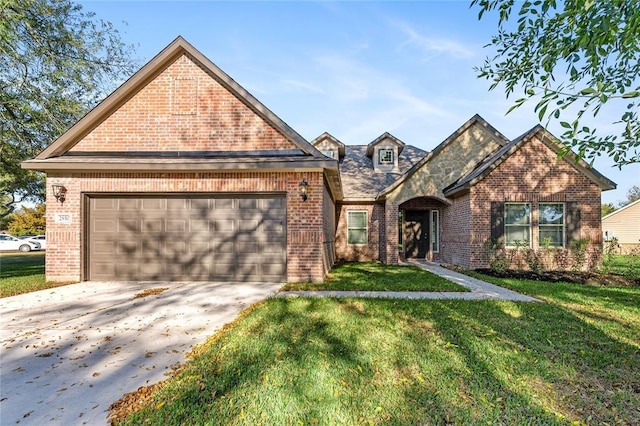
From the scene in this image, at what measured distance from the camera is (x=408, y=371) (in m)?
3.27

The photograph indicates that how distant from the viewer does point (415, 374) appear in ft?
10.5

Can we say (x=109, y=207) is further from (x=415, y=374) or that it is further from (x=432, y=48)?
(x=432, y=48)

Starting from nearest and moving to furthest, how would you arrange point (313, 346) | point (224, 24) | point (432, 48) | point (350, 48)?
point (313, 346), point (224, 24), point (432, 48), point (350, 48)

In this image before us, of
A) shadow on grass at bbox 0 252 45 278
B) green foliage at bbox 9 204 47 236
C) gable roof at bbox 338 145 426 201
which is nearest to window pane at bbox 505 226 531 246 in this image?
gable roof at bbox 338 145 426 201

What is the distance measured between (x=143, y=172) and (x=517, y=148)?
12.4 meters

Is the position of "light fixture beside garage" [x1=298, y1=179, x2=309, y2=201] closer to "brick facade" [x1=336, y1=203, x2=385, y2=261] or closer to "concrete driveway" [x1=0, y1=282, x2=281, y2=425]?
"concrete driveway" [x1=0, y1=282, x2=281, y2=425]

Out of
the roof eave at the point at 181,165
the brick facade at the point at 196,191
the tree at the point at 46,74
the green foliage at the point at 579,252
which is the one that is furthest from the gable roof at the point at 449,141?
the tree at the point at 46,74

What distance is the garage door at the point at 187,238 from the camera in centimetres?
855

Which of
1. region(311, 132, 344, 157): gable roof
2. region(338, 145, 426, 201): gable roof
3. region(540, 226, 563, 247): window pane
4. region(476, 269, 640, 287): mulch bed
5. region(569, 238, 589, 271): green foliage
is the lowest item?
region(476, 269, 640, 287): mulch bed

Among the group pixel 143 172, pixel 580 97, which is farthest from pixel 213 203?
pixel 580 97

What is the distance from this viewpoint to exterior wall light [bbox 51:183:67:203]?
8.46m

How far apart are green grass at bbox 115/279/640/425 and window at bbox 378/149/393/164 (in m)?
12.4

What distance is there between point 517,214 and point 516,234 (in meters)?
0.74

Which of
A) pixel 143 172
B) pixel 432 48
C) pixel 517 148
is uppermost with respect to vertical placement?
pixel 432 48
